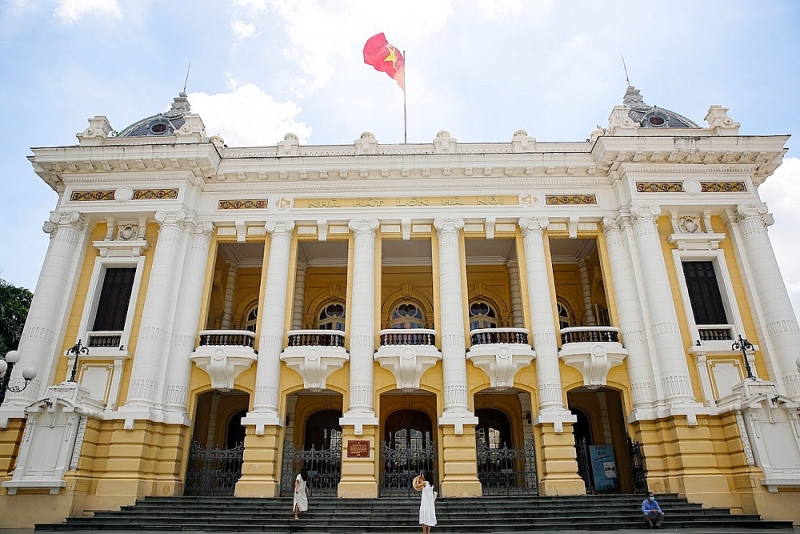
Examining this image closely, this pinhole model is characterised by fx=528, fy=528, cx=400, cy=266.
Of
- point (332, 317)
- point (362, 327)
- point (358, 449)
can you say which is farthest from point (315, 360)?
point (332, 317)

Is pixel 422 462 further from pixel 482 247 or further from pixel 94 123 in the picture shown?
pixel 94 123

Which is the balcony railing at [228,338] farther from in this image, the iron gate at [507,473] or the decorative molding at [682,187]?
the decorative molding at [682,187]

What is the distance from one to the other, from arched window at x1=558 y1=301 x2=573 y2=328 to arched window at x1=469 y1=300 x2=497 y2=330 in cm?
285

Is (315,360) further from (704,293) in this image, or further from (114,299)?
(704,293)

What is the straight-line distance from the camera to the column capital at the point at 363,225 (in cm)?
1848

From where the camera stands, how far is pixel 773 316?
53.3 ft

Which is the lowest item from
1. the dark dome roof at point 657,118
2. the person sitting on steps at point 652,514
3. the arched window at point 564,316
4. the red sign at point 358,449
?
the person sitting on steps at point 652,514

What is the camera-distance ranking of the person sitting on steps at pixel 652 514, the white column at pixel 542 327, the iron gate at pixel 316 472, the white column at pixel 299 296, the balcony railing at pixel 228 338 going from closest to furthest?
the person sitting on steps at pixel 652 514 → the iron gate at pixel 316 472 → the white column at pixel 542 327 → the balcony railing at pixel 228 338 → the white column at pixel 299 296

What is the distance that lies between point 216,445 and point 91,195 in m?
10.0

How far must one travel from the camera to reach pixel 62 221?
17.8 m

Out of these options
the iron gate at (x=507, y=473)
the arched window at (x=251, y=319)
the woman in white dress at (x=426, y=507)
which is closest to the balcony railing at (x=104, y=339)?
the arched window at (x=251, y=319)

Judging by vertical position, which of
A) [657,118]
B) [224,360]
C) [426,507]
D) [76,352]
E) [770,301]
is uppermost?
[657,118]

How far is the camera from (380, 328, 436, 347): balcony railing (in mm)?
17125

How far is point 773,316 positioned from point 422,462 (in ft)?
39.1
